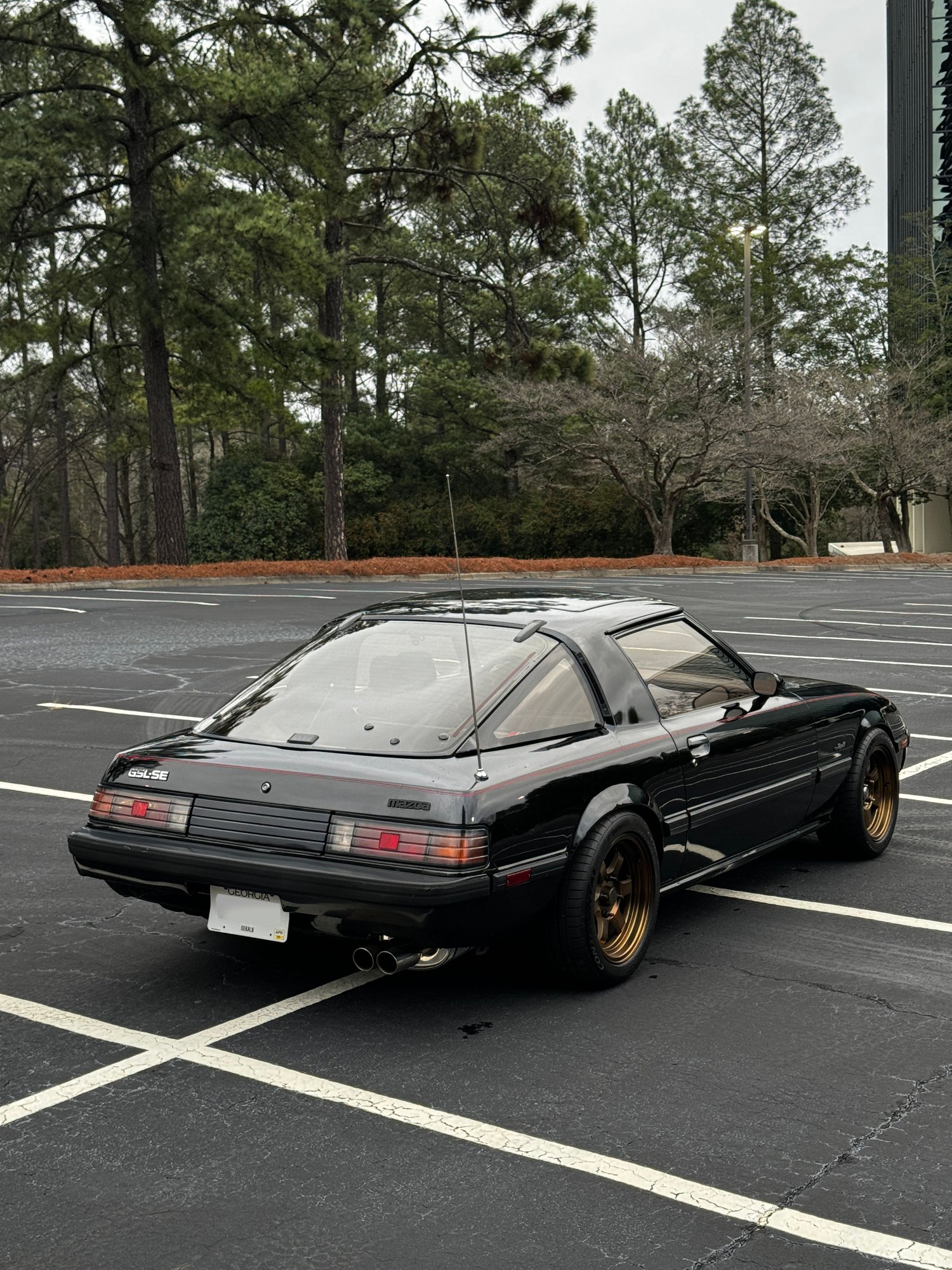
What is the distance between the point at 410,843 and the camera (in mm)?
4547

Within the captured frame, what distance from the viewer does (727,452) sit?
36875mm

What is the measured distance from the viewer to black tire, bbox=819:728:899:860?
6883 mm

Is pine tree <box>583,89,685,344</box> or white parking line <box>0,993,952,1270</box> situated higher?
pine tree <box>583,89,685,344</box>

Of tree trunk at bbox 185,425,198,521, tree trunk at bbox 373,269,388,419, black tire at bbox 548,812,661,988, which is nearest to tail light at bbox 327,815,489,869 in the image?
black tire at bbox 548,812,661,988

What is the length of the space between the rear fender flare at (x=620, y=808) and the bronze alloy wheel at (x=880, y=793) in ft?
6.86

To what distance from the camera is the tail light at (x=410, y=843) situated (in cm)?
451

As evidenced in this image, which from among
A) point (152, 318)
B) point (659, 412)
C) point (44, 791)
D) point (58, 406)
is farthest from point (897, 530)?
point (44, 791)

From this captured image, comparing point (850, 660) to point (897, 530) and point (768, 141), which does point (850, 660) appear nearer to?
point (897, 530)

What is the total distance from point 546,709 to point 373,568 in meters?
25.3

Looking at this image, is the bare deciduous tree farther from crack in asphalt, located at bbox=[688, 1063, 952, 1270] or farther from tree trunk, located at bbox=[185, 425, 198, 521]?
crack in asphalt, located at bbox=[688, 1063, 952, 1270]

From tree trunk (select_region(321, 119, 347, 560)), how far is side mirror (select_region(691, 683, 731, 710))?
24638 millimetres

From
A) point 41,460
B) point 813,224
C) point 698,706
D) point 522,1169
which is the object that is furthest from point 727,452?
point 522,1169

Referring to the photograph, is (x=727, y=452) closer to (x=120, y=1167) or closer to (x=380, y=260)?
(x=380, y=260)

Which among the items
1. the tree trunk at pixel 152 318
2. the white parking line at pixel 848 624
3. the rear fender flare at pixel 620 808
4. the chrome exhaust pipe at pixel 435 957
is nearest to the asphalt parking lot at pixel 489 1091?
the chrome exhaust pipe at pixel 435 957
